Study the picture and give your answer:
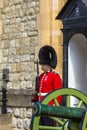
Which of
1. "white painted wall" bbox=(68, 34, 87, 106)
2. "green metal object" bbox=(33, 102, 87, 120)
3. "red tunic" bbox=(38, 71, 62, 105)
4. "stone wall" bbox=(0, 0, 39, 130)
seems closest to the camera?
"green metal object" bbox=(33, 102, 87, 120)

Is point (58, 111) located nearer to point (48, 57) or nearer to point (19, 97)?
point (48, 57)

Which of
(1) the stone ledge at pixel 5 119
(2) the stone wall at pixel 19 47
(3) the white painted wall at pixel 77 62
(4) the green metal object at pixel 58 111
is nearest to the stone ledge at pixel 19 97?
(2) the stone wall at pixel 19 47

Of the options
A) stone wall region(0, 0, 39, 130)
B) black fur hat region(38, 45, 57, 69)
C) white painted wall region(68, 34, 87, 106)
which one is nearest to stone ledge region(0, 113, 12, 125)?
stone wall region(0, 0, 39, 130)

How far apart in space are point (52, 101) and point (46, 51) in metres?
2.01

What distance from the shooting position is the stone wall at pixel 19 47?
1018cm

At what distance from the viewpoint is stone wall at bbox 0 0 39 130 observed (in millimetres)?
10180

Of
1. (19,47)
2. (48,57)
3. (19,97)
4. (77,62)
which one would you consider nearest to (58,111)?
(48,57)

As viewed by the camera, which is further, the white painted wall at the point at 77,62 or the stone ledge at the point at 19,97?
the stone ledge at the point at 19,97

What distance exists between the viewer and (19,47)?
10.5m

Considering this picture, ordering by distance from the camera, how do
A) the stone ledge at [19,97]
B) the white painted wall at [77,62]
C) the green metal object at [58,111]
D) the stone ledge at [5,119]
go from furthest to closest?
1. the stone ledge at [19,97]
2. the stone ledge at [5,119]
3. the white painted wall at [77,62]
4. the green metal object at [58,111]

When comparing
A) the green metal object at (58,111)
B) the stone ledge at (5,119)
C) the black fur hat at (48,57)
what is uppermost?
the black fur hat at (48,57)

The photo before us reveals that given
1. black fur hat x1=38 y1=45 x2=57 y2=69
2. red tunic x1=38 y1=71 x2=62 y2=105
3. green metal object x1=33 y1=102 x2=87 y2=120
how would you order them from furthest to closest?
black fur hat x1=38 y1=45 x2=57 y2=69
red tunic x1=38 y1=71 x2=62 y2=105
green metal object x1=33 y1=102 x2=87 y2=120

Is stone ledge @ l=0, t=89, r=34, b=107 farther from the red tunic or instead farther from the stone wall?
the red tunic

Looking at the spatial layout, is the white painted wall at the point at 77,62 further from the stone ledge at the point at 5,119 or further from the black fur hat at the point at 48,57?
the stone ledge at the point at 5,119
